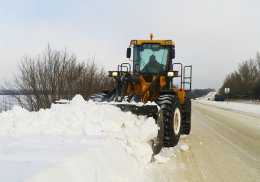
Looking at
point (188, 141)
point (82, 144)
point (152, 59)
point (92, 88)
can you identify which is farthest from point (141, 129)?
point (92, 88)

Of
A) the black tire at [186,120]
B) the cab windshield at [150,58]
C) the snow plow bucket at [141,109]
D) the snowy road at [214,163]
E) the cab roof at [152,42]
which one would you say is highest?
the cab roof at [152,42]

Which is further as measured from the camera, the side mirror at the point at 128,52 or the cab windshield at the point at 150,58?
the side mirror at the point at 128,52

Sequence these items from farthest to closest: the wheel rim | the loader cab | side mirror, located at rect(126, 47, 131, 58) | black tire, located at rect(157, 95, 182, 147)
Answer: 1. side mirror, located at rect(126, 47, 131, 58)
2. the loader cab
3. the wheel rim
4. black tire, located at rect(157, 95, 182, 147)

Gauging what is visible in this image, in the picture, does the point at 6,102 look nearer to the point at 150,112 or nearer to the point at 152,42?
the point at 152,42

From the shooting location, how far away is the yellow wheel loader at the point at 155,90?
6.91 meters

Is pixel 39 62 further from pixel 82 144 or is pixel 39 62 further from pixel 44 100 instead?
pixel 82 144

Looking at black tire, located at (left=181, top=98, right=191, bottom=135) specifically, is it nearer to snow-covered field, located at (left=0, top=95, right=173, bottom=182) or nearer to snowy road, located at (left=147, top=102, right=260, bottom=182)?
snowy road, located at (left=147, top=102, right=260, bottom=182)

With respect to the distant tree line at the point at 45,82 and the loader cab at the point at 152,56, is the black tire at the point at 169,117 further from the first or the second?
the distant tree line at the point at 45,82

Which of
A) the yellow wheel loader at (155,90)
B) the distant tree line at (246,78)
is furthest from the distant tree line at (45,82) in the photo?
the distant tree line at (246,78)

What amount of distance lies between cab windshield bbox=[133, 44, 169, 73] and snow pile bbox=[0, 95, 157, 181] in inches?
116

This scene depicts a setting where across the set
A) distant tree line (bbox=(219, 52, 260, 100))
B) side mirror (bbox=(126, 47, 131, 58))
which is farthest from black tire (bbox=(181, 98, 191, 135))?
distant tree line (bbox=(219, 52, 260, 100))

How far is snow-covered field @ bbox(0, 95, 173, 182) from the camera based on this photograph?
373 cm

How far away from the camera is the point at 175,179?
5.00 meters

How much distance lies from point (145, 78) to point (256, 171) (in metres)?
4.31
